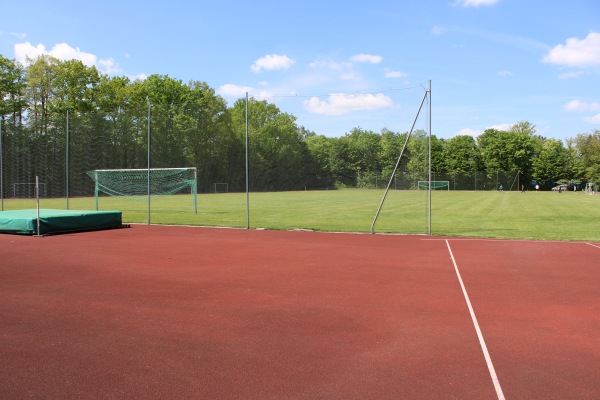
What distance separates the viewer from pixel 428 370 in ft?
12.7

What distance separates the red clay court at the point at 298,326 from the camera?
142 inches

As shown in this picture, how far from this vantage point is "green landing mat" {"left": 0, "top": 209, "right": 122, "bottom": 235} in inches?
524

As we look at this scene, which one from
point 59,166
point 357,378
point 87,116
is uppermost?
point 87,116

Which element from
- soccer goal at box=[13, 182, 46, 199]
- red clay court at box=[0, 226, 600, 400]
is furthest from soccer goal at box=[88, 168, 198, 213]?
red clay court at box=[0, 226, 600, 400]

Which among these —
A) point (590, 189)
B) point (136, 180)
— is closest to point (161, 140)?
point (136, 180)

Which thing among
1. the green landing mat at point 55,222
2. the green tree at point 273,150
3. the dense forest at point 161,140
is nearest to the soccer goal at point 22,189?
the dense forest at point 161,140

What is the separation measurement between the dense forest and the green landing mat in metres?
4.83

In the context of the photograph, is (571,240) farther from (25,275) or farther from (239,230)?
(25,275)

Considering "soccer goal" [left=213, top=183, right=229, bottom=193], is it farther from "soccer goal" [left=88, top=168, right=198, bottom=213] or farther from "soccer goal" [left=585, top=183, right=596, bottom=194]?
"soccer goal" [left=585, top=183, right=596, bottom=194]

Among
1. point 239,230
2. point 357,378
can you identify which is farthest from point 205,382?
point 239,230

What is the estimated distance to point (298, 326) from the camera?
199 inches

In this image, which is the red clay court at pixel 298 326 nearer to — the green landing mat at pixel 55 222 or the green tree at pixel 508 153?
the green landing mat at pixel 55 222

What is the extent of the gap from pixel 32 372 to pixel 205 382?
1488mm

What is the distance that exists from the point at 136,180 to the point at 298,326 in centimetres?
2179
